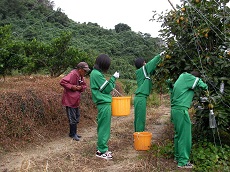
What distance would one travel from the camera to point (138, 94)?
19.5 ft

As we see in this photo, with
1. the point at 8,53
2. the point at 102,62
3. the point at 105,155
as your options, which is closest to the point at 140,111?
the point at 105,155

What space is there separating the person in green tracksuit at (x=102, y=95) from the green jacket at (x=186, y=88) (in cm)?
101

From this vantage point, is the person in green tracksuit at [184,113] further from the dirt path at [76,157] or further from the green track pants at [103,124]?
the green track pants at [103,124]

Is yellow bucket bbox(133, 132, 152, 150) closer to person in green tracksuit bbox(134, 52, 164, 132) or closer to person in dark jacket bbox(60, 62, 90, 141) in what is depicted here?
person in green tracksuit bbox(134, 52, 164, 132)

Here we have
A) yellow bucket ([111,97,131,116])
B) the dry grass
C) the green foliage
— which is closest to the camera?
the green foliage

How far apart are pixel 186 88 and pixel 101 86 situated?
1.32 metres

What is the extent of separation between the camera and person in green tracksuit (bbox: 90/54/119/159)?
486 cm

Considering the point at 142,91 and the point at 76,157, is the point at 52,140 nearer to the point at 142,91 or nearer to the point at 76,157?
the point at 76,157

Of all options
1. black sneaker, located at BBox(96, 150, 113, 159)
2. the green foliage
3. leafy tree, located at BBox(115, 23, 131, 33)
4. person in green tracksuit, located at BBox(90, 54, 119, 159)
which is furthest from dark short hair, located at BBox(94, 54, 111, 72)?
leafy tree, located at BBox(115, 23, 131, 33)

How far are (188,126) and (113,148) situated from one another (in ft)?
5.38

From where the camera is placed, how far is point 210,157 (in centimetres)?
448

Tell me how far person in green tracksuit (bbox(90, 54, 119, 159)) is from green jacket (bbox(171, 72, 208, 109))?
1.01m

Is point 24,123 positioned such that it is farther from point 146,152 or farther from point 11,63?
point 11,63

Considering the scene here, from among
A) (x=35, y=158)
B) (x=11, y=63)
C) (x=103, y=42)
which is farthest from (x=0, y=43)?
(x=103, y=42)
